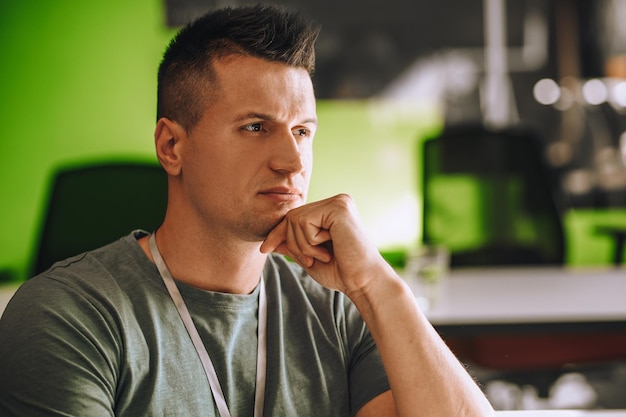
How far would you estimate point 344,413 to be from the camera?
1.34m

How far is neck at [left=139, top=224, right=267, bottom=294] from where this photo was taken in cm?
129

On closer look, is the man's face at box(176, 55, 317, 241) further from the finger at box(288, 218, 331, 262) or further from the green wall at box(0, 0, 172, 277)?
the green wall at box(0, 0, 172, 277)

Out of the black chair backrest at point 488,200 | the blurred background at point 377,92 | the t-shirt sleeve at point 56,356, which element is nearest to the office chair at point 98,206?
the t-shirt sleeve at point 56,356

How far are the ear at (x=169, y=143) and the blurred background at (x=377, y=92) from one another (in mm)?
2311

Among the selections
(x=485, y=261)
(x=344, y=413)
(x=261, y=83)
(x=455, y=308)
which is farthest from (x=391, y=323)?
(x=485, y=261)

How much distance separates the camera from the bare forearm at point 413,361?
124 centimetres

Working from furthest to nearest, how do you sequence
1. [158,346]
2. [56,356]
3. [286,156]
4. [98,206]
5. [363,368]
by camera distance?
[98,206], [363,368], [286,156], [158,346], [56,356]

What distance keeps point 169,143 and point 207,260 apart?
0.25 meters

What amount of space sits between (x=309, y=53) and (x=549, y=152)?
2820mm

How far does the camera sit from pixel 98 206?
2.03 meters

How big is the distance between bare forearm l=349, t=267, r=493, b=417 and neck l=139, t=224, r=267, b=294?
0.23 m

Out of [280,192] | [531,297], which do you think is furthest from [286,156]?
[531,297]

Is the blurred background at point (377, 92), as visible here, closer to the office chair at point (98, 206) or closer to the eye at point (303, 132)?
the office chair at point (98, 206)

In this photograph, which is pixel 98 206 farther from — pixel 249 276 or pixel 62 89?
pixel 62 89
